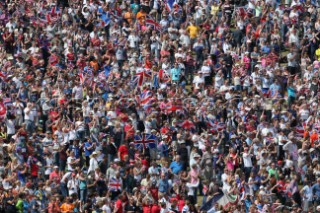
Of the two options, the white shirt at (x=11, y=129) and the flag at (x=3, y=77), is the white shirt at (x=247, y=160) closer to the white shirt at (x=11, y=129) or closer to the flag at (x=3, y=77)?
the white shirt at (x=11, y=129)

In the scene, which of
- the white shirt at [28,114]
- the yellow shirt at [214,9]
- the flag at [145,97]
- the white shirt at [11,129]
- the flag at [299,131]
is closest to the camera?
the flag at [299,131]

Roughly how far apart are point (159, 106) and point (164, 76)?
7.87ft

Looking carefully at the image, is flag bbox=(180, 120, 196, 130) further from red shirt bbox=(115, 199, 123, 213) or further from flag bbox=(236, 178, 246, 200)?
red shirt bbox=(115, 199, 123, 213)

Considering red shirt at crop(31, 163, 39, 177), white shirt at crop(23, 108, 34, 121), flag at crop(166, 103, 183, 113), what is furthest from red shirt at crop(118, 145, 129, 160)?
white shirt at crop(23, 108, 34, 121)

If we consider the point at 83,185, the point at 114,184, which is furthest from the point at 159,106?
the point at 83,185

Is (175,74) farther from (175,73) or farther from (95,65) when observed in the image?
(95,65)

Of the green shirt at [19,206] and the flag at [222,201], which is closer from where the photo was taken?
the flag at [222,201]

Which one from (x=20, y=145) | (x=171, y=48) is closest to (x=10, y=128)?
(x=20, y=145)

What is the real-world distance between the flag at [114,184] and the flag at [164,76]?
7.24 meters

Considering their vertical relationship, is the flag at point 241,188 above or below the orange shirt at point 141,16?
below

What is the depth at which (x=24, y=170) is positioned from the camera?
50.9 m

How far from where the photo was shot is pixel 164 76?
55.9 meters

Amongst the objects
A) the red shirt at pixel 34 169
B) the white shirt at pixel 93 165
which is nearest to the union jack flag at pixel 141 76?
the white shirt at pixel 93 165

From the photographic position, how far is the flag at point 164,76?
183 feet
